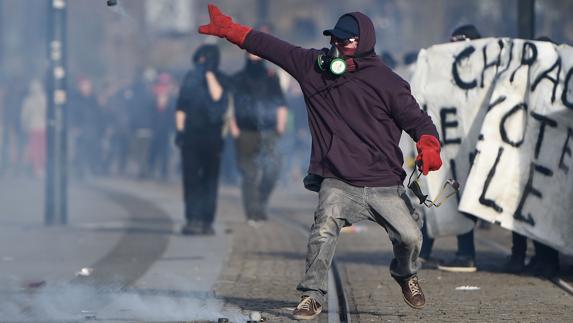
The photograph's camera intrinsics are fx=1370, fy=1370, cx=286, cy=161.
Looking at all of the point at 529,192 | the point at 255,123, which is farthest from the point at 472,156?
the point at 255,123

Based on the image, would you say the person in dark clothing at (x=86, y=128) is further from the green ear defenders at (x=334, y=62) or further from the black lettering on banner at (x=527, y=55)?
the green ear defenders at (x=334, y=62)

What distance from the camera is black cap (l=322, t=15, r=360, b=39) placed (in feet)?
24.0

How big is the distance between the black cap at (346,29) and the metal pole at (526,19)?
5303mm

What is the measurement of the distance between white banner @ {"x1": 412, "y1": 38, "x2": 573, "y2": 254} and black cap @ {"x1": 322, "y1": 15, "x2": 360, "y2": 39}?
2787 millimetres

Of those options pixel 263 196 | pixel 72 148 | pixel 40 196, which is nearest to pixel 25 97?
pixel 72 148

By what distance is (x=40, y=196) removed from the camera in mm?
20156

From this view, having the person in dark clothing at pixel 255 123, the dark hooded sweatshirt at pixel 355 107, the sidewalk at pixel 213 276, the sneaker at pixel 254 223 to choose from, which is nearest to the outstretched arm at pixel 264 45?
the dark hooded sweatshirt at pixel 355 107

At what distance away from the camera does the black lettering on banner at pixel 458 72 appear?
403 inches

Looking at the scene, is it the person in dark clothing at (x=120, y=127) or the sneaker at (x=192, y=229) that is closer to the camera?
the sneaker at (x=192, y=229)

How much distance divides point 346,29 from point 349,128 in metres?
0.54

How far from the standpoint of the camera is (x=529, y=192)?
984 cm

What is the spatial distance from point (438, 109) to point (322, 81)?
3.09m

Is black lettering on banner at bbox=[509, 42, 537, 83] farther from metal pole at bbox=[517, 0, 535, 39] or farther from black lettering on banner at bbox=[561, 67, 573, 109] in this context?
metal pole at bbox=[517, 0, 535, 39]

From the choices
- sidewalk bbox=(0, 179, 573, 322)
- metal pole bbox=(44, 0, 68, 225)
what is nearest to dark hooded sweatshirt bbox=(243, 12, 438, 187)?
sidewalk bbox=(0, 179, 573, 322)
